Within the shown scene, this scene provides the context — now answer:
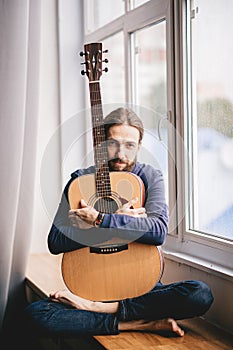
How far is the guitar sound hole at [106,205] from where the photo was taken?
69.4 inches

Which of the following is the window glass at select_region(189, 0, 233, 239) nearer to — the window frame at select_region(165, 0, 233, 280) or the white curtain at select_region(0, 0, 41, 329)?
the window frame at select_region(165, 0, 233, 280)

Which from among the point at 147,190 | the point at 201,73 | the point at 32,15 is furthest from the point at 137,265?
the point at 32,15

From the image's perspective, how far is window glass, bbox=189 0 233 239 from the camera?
6.50ft

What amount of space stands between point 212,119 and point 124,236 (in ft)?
1.79

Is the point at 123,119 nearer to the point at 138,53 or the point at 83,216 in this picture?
the point at 83,216

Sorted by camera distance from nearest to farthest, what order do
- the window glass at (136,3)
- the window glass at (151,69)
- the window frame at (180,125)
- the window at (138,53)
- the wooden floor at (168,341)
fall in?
the wooden floor at (168,341) → the window frame at (180,125) → the window at (138,53) → the window glass at (151,69) → the window glass at (136,3)

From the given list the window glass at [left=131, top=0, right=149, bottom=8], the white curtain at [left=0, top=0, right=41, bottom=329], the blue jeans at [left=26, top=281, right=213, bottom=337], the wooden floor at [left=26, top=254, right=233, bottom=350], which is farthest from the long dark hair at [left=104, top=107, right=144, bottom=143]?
the window glass at [left=131, top=0, right=149, bottom=8]

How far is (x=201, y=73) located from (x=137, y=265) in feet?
2.32

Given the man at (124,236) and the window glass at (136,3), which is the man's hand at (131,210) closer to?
the man at (124,236)

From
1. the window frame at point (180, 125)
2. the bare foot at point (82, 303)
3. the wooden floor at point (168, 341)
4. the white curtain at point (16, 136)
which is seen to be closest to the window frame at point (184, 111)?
the window frame at point (180, 125)

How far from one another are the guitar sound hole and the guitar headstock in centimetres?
34

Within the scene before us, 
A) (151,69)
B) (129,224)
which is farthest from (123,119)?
(151,69)

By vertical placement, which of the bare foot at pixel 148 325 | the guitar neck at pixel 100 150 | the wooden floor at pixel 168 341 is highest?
the guitar neck at pixel 100 150

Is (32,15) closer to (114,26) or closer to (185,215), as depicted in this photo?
(114,26)
